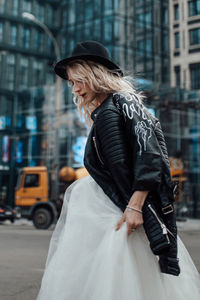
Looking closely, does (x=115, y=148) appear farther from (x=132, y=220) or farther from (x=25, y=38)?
(x=25, y=38)

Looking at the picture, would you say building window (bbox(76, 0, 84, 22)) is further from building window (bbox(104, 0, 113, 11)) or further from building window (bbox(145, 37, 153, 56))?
building window (bbox(145, 37, 153, 56))

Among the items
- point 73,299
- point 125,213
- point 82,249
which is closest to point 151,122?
point 125,213

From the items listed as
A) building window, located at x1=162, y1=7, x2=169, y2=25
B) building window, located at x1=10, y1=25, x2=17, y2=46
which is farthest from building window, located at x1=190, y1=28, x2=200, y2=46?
building window, located at x1=10, y1=25, x2=17, y2=46

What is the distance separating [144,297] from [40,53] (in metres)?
42.2

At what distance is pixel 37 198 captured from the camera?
17.4m

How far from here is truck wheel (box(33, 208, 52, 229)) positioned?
1617 cm

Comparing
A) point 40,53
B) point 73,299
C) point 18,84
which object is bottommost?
point 73,299

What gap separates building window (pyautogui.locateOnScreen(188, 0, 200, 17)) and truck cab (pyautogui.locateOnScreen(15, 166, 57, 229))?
19.5 metres

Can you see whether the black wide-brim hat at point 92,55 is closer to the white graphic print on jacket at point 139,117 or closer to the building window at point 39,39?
the white graphic print on jacket at point 139,117

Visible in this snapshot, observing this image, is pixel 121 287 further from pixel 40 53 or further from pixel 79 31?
pixel 40 53

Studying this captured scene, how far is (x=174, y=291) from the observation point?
226cm

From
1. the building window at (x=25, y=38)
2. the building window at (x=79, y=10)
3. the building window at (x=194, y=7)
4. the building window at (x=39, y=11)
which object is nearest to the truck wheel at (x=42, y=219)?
the building window at (x=194, y=7)

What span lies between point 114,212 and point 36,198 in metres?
15.3

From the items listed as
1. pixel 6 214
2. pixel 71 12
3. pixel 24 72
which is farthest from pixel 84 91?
pixel 24 72
